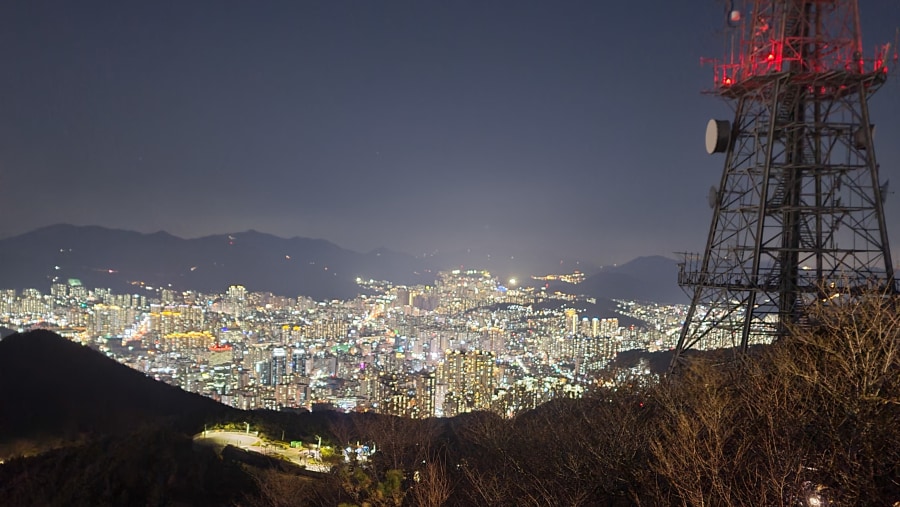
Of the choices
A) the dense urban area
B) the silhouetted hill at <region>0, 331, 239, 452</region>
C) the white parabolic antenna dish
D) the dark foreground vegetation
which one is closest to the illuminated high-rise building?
the dense urban area

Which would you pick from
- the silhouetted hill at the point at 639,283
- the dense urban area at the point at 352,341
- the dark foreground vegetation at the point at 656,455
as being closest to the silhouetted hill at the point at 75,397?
the dark foreground vegetation at the point at 656,455

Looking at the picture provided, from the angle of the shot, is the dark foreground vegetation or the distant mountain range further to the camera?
Result: the distant mountain range

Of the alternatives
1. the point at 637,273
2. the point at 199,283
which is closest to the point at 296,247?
the point at 199,283

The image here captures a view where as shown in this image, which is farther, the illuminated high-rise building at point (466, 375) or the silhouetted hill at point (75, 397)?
the illuminated high-rise building at point (466, 375)

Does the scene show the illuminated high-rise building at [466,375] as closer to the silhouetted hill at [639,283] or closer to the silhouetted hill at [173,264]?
the silhouetted hill at [639,283]

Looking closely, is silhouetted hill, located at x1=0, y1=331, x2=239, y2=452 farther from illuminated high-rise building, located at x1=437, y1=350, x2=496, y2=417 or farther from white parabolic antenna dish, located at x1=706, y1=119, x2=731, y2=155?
white parabolic antenna dish, located at x1=706, y1=119, x2=731, y2=155

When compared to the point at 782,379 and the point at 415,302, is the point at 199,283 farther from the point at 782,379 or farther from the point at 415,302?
the point at 782,379

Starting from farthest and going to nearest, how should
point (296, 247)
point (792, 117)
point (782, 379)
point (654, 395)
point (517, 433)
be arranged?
point (296, 247), point (517, 433), point (654, 395), point (792, 117), point (782, 379)
